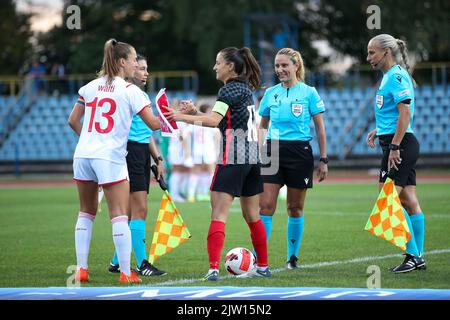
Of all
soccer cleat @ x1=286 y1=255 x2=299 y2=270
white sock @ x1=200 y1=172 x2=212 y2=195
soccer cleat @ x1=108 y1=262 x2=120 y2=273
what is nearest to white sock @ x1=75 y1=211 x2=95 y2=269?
soccer cleat @ x1=108 y1=262 x2=120 y2=273

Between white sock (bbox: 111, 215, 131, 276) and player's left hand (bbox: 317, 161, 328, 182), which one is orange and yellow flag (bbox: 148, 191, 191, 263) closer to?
white sock (bbox: 111, 215, 131, 276)

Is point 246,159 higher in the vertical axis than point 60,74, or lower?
lower

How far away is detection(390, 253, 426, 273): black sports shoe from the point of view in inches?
329

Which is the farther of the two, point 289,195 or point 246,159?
point 289,195

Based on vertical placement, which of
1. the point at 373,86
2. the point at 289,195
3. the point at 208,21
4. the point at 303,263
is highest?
the point at 208,21

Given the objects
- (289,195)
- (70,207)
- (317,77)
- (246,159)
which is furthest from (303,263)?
(317,77)

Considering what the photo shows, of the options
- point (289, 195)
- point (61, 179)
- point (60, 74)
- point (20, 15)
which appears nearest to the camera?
point (289, 195)

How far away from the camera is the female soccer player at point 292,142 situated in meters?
8.73

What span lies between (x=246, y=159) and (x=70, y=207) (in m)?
10.1

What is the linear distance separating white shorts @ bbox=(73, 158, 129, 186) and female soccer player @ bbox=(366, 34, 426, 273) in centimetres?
269

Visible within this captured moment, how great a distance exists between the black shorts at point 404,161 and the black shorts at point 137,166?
240 centimetres

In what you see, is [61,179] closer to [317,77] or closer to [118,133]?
[317,77]

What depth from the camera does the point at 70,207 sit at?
56.8ft
